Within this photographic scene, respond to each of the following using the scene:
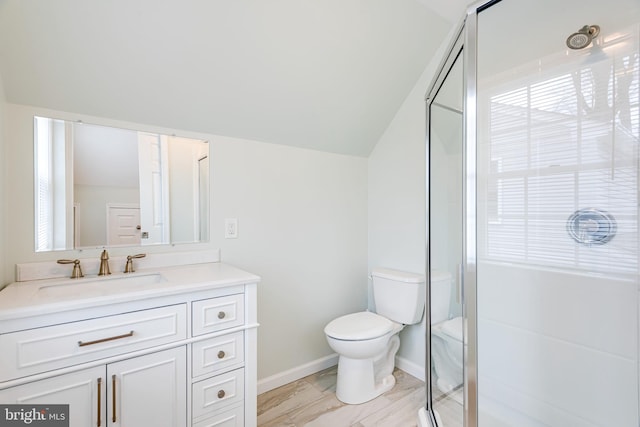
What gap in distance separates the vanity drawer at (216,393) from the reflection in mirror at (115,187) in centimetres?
78

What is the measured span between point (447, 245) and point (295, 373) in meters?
1.40

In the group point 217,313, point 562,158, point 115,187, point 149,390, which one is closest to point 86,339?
point 149,390

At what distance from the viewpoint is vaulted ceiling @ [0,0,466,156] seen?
4.00ft

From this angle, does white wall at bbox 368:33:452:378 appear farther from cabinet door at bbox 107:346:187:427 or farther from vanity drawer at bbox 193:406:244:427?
cabinet door at bbox 107:346:187:427

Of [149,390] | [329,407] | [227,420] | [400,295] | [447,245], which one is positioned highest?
[447,245]

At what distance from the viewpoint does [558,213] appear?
1.37 metres

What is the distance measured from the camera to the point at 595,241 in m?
1.26

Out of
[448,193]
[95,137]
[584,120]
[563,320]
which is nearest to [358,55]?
[448,193]

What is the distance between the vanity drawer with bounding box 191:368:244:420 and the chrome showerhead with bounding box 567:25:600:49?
2064 millimetres

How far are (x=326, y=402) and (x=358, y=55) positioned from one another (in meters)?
2.14

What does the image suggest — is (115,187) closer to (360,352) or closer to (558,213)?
(360,352)

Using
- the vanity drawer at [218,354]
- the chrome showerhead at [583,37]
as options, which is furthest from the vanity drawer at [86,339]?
the chrome showerhead at [583,37]

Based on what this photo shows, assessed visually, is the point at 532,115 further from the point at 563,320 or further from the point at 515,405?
the point at 515,405

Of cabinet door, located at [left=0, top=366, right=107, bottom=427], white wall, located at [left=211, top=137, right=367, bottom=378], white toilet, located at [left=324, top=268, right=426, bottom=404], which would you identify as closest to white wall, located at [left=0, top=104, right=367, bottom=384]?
white wall, located at [left=211, top=137, right=367, bottom=378]
